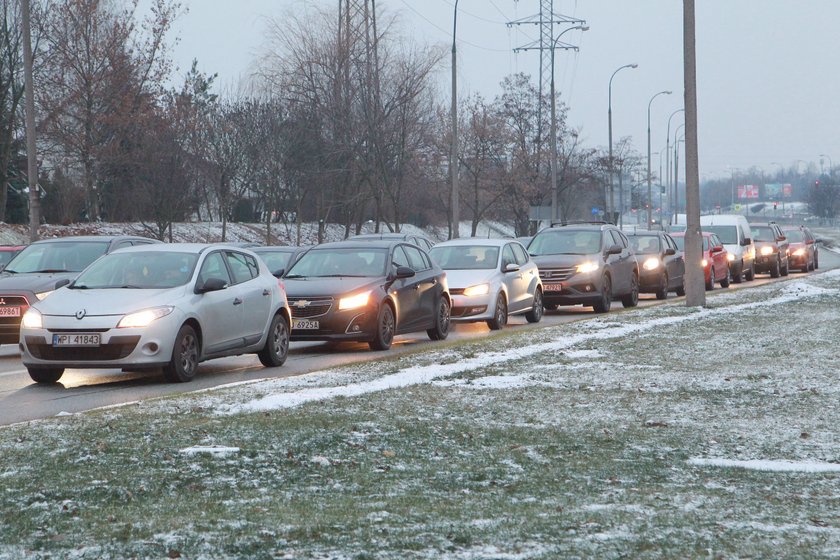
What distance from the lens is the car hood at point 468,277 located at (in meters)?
21.3

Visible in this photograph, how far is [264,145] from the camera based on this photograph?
5522cm

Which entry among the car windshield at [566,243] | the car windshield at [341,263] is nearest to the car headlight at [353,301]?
the car windshield at [341,263]

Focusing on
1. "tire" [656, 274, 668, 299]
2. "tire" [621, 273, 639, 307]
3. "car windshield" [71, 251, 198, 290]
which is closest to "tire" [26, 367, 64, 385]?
"car windshield" [71, 251, 198, 290]

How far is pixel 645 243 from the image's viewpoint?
3244 centimetres

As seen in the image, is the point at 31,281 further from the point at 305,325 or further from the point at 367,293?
the point at 367,293

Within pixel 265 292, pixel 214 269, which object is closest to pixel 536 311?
pixel 265 292

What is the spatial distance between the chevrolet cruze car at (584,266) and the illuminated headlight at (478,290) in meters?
4.52

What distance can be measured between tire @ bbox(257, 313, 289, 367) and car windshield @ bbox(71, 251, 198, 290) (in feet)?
4.78

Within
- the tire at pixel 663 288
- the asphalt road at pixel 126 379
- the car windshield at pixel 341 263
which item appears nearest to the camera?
the asphalt road at pixel 126 379

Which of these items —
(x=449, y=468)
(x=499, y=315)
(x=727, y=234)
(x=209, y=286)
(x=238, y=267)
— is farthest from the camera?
(x=727, y=234)

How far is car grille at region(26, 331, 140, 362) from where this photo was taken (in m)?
12.8

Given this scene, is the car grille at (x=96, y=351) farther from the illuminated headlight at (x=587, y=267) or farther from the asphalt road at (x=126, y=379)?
the illuminated headlight at (x=587, y=267)

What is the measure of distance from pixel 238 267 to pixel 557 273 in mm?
11626

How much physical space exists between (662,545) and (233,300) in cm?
955
